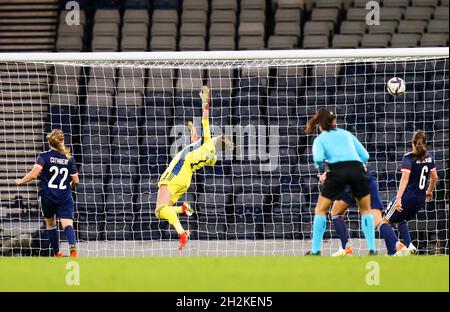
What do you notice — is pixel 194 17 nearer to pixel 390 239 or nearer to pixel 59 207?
pixel 59 207

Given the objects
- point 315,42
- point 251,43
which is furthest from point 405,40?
point 251,43

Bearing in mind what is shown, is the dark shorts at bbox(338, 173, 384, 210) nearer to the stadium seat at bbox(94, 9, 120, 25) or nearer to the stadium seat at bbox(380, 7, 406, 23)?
the stadium seat at bbox(380, 7, 406, 23)

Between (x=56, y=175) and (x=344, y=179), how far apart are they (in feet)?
13.1

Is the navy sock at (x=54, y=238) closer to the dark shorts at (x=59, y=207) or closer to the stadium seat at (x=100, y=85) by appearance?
the dark shorts at (x=59, y=207)

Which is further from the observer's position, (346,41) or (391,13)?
(391,13)

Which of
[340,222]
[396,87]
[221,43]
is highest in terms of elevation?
[221,43]

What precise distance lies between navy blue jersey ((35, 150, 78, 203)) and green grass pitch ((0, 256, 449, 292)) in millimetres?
2287

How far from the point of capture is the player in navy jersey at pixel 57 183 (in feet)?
41.1

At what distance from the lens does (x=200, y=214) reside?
16000mm

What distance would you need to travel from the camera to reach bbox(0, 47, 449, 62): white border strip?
1245cm

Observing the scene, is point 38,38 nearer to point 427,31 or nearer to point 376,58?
point 427,31

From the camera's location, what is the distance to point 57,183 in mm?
12617

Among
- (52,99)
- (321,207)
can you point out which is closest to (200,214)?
(52,99)

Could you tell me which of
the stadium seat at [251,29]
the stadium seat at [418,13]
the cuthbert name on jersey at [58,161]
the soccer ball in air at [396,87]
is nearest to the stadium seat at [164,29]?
the stadium seat at [251,29]
